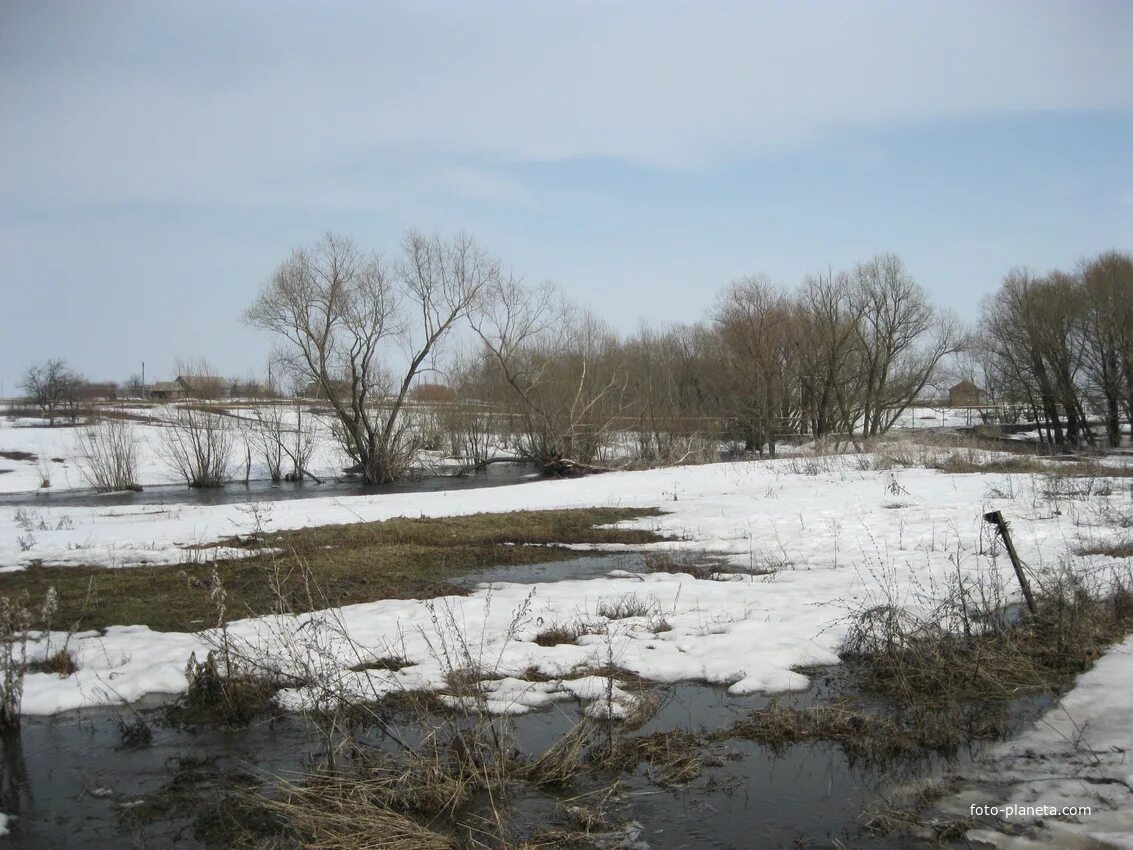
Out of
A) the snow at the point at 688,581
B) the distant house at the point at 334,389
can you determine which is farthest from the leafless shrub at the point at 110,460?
the snow at the point at 688,581

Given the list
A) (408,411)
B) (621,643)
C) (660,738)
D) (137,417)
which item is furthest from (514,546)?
(137,417)

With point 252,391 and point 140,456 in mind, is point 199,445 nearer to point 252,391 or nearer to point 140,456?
point 252,391

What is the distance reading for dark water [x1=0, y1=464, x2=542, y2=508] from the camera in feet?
88.4

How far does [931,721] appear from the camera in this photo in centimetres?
577

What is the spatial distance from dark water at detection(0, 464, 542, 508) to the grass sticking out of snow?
11.8 meters

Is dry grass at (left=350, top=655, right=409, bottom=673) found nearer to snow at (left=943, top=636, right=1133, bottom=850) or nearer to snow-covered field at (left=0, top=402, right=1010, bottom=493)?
snow at (left=943, top=636, right=1133, bottom=850)

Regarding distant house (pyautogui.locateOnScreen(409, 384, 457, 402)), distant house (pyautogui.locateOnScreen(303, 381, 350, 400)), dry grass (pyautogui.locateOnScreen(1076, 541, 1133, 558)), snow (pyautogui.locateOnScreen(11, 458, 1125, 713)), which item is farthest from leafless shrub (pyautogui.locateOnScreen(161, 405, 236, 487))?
dry grass (pyautogui.locateOnScreen(1076, 541, 1133, 558))

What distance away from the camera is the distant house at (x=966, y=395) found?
72.7 metres

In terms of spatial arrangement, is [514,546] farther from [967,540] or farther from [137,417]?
[137,417]

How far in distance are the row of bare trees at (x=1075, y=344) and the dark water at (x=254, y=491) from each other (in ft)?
88.9

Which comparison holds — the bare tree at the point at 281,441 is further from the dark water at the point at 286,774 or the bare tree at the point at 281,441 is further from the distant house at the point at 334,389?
the dark water at the point at 286,774

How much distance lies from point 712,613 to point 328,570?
559cm

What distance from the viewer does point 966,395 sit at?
245ft

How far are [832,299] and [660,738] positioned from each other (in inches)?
1628
